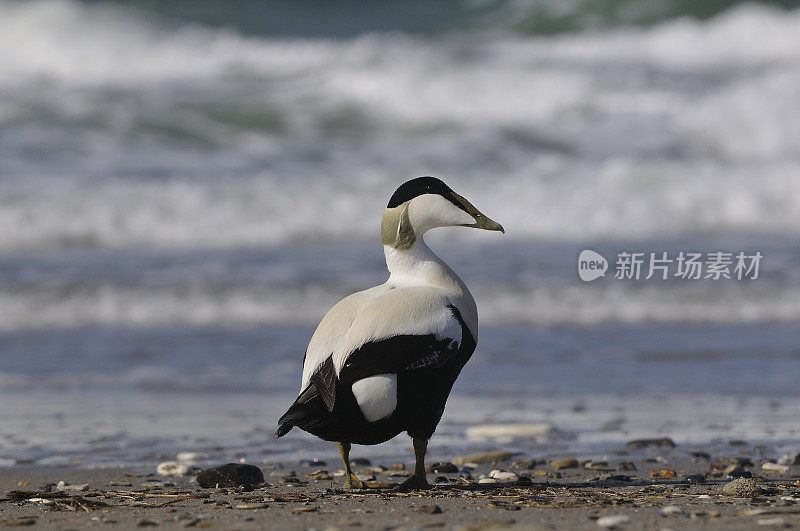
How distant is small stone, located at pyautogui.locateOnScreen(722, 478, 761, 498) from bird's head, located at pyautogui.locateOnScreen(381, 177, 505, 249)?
1.11 metres

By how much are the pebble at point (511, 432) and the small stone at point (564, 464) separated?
65cm

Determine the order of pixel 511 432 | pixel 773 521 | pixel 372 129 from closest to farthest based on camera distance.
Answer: pixel 773 521 < pixel 511 432 < pixel 372 129

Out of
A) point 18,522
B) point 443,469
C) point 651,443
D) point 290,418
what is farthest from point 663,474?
point 18,522

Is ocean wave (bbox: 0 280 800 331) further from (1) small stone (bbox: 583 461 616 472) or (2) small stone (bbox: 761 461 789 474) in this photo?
(2) small stone (bbox: 761 461 789 474)

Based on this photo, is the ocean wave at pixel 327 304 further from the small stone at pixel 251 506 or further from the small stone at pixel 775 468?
the small stone at pixel 251 506

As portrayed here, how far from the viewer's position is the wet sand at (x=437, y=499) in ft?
10.1

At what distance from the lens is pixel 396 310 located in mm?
3418

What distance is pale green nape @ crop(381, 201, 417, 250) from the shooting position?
3627mm

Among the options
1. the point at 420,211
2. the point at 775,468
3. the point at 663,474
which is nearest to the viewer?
the point at 420,211

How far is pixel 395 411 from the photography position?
11.2 feet

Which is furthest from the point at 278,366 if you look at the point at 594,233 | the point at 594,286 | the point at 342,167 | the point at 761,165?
the point at 761,165

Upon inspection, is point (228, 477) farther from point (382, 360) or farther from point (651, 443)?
point (651, 443)

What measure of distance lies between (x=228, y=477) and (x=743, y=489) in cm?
173

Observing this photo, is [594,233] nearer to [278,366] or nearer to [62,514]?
[278,366]
